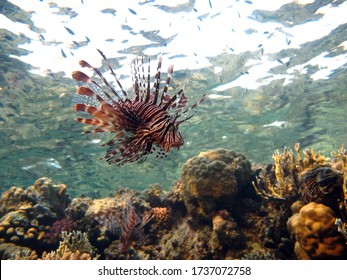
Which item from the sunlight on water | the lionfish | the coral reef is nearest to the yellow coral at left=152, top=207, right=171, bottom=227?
the coral reef

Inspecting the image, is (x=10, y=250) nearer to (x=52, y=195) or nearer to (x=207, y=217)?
(x=52, y=195)

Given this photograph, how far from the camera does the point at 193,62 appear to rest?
11977 mm

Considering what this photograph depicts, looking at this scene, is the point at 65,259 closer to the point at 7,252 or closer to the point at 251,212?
the point at 7,252

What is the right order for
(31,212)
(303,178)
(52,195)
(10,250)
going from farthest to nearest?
(52,195) → (31,212) → (10,250) → (303,178)

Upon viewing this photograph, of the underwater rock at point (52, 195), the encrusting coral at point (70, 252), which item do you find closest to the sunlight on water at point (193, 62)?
the underwater rock at point (52, 195)

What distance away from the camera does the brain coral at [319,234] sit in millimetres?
Answer: 3295

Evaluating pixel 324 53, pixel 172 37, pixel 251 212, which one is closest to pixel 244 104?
pixel 324 53

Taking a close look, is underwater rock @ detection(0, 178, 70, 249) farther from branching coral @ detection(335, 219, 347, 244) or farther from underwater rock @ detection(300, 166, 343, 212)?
branching coral @ detection(335, 219, 347, 244)

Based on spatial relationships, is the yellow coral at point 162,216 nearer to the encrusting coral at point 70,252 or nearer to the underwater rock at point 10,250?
the encrusting coral at point 70,252

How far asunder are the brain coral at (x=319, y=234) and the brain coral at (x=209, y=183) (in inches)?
78.3

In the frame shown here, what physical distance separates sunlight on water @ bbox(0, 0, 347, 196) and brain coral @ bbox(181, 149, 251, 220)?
3.16 meters

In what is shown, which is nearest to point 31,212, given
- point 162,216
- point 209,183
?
point 162,216

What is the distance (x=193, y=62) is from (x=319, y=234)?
1001 centimetres

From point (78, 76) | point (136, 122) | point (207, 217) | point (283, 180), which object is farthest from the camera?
point (207, 217)
